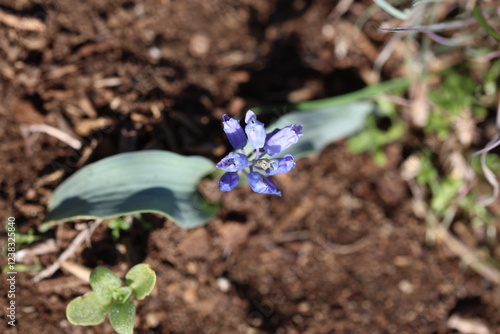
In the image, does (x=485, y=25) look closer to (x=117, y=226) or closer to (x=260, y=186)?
(x=260, y=186)

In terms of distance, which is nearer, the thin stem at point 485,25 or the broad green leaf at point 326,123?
the thin stem at point 485,25

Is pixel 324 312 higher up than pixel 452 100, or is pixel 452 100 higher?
pixel 452 100

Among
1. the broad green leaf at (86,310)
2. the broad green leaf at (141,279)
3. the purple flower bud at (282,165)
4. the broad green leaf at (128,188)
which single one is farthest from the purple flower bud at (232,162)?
the broad green leaf at (86,310)

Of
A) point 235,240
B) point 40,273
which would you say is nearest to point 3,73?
point 40,273

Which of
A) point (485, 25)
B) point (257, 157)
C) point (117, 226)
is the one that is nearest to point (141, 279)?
point (117, 226)

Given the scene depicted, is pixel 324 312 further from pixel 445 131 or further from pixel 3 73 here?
pixel 3 73

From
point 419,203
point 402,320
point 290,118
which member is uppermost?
point 290,118

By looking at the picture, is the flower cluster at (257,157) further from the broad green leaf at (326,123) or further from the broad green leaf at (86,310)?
the broad green leaf at (86,310)

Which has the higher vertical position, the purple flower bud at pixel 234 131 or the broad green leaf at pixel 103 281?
the purple flower bud at pixel 234 131
